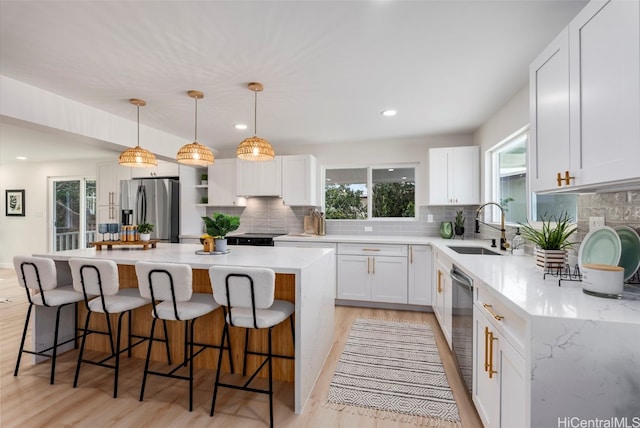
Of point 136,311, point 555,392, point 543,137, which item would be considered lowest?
point 136,311

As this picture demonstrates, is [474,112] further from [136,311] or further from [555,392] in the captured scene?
[136,311]

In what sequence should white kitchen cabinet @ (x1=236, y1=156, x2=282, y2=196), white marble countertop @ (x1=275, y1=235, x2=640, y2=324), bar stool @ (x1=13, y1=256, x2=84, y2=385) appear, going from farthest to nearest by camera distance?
white kitchen cabinet @ (x1=236, y1=156, x2=282, y2=196)
bar stool @ (x1=13, y1=256, x2=84, y2=385)
white marble countertop @ (x1=275, y1=235, x2=640, y2=324)

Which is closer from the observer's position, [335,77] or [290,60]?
[290,60]

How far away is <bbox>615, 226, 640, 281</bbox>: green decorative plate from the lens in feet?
4.68

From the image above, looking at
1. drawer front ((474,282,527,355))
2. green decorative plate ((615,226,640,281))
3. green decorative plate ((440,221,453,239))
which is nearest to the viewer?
drawer front ((474,282,527,355))

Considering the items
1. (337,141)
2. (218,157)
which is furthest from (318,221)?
(218,157)

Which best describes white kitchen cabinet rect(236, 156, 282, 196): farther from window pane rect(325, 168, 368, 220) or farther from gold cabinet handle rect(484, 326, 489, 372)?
gold cabinet handle rect(484, 326, 489, 372)

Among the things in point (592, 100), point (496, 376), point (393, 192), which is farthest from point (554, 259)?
point (393, 192)

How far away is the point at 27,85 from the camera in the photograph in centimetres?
263

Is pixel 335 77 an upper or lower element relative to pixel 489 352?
upper

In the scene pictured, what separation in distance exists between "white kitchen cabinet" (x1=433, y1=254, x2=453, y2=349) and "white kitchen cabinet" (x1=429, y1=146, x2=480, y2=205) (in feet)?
3.47

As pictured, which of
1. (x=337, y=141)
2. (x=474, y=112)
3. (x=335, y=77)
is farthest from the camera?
(x=337, y=141)

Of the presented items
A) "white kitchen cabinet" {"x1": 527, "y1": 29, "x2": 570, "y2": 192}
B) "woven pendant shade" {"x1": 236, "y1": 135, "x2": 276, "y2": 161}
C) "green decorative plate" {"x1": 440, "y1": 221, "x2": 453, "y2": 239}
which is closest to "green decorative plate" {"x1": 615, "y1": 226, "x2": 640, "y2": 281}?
"white kitchen cabinet" {"x1": 527, "y1": 29, "x2": 570, "y2": 192}

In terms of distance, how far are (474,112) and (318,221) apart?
2.51 m
